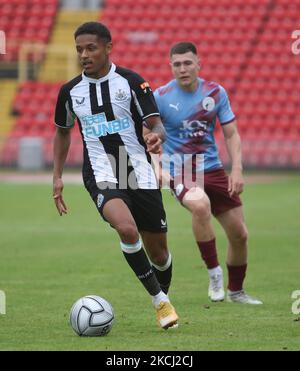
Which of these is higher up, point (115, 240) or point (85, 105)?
point (85, 105)

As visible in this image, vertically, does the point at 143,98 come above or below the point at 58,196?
above

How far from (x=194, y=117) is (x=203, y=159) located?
0.40m

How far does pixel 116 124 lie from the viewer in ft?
24.2

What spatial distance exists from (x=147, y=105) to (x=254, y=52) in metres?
21.6

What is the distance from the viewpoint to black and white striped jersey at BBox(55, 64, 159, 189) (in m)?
7.36

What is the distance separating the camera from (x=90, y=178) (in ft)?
24.4

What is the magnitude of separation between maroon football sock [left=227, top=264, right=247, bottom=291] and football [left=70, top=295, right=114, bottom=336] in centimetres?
206

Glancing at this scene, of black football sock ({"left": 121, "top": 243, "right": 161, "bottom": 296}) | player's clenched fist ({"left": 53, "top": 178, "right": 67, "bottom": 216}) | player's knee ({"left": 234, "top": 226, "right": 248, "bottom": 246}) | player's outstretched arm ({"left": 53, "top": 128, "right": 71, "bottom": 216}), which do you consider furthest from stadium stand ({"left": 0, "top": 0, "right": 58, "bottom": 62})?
black football sock ({"left": 121, "top": 243, "right": 161, "bottom": 296})

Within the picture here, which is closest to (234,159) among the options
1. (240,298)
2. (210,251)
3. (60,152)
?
(210,251)

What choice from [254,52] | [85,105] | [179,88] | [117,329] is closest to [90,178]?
[85,105]

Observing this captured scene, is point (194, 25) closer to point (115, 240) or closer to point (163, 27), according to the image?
point (163, 27)

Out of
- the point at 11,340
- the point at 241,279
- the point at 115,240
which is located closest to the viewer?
the point at 11,340

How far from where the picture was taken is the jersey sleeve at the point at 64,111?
751 cm

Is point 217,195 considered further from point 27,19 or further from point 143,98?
point 27,19
